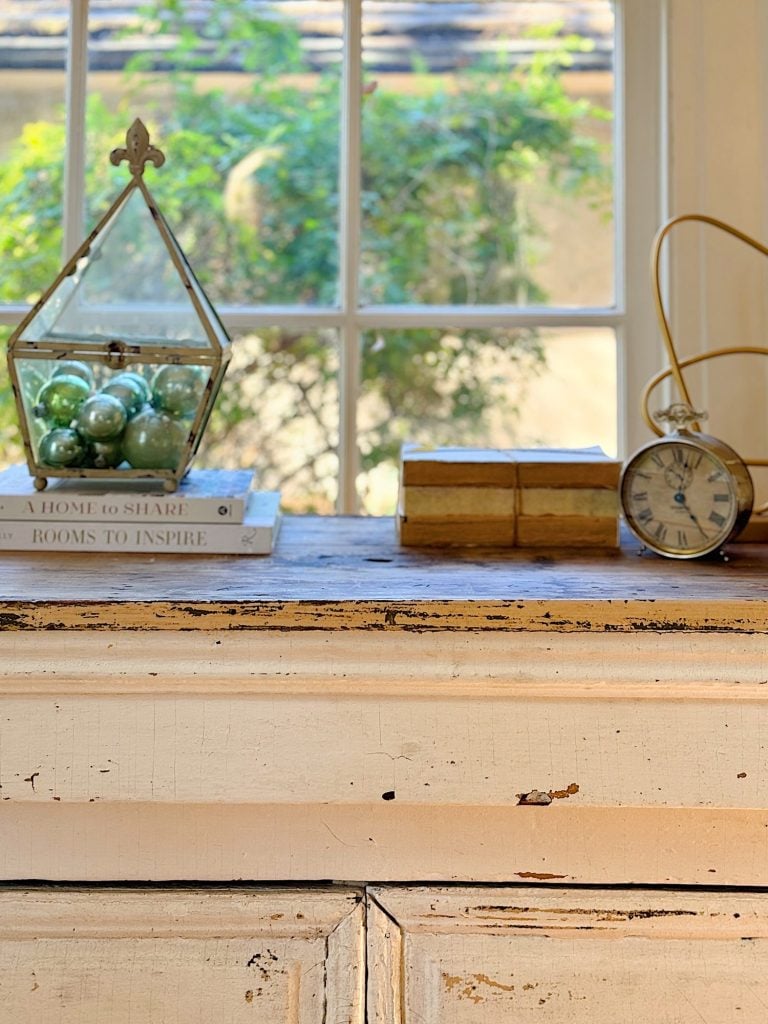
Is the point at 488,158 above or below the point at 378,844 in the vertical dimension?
above

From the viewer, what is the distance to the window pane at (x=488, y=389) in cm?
125

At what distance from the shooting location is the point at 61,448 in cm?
88

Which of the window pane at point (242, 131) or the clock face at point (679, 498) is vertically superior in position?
the window pane at point (242, 131)

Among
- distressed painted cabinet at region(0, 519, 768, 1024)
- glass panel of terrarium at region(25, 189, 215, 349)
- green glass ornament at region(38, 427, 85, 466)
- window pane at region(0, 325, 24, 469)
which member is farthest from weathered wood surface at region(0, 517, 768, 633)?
window pane at region(0, 325, 24, 469)

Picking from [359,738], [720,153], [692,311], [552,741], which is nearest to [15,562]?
[359,738]

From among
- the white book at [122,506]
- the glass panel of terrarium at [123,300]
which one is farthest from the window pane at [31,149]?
the white book at [122,506]

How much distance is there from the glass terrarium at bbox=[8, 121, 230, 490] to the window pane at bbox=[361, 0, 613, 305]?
0.40m

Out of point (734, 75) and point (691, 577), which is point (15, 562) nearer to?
point (691, 577)

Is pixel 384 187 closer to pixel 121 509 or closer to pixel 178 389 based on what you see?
pixel 178 389

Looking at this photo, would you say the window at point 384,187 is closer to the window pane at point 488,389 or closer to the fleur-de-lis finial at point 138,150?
the window pane at point 488,389

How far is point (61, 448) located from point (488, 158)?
0.76 m

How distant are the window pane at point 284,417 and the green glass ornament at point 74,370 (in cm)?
35

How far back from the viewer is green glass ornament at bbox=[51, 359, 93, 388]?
908 mm

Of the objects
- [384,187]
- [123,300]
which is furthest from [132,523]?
[384,187]
